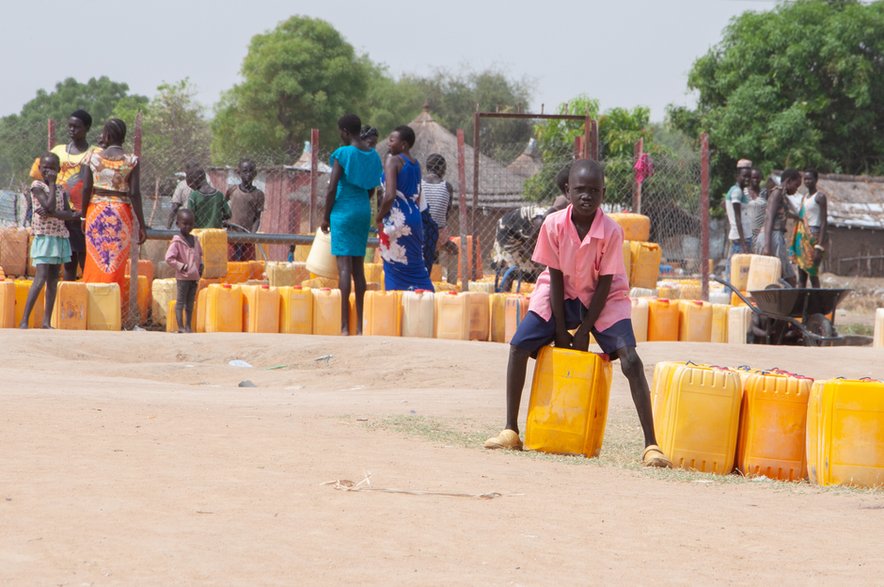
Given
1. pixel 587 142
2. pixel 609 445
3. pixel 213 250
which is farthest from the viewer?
pixel 587 142

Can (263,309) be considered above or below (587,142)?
below

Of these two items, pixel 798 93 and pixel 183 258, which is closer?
pixel 183 258

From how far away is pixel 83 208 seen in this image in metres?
11.8

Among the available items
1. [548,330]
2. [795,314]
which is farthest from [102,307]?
[548,330]

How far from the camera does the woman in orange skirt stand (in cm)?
1199

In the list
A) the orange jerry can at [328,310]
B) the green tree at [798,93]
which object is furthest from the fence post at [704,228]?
the green tree at [798,93]

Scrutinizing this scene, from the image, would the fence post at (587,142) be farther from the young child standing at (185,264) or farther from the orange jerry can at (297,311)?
the young child standing at (185,264)

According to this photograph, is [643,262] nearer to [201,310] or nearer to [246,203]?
[201,310]

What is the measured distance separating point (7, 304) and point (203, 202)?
10.3ft

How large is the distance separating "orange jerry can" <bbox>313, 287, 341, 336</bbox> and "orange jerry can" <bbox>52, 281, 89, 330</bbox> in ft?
6.99

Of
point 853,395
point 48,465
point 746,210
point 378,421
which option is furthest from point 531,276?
point 48,465

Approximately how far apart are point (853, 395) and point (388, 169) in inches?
252

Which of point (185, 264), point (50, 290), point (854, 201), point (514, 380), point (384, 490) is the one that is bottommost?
point (384, 490)

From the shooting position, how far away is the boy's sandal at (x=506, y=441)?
247 inches
